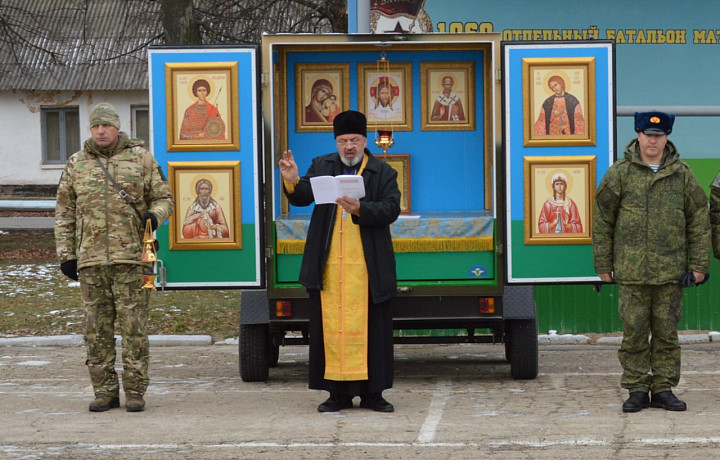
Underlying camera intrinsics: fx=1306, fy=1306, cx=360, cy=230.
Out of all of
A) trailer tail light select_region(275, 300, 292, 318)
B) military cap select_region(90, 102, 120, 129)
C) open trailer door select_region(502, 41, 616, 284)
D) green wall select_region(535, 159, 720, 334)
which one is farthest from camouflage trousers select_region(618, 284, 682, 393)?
green wall select_region(535, 159, 720, 334)

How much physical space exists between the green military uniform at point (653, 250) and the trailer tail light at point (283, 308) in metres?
2.39

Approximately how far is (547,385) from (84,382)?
3397 millimetres

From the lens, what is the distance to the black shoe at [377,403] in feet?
26.1

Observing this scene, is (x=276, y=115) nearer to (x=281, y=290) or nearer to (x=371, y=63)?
(x=371, y=63)

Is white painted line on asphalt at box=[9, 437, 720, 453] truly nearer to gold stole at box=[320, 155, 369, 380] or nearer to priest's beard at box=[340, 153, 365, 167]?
gold stole at box=[320, 155, 369, 380]

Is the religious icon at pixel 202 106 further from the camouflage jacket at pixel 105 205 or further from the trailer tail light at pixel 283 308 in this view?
the trailer tail light at pixel 283 308

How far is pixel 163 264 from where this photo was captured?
917cm

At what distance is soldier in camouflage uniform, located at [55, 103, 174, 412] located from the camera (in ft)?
26.3

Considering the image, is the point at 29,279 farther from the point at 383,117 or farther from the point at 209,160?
the point at 209,160

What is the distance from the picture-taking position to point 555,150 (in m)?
9.15

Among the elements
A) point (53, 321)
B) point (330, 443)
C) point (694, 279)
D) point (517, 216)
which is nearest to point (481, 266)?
point (517, 216)

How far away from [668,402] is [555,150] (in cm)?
215

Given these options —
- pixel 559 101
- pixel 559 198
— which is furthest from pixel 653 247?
pixel 559 101

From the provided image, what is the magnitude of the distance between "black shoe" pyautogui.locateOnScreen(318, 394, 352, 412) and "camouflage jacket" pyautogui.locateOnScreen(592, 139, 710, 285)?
1.83 metres
